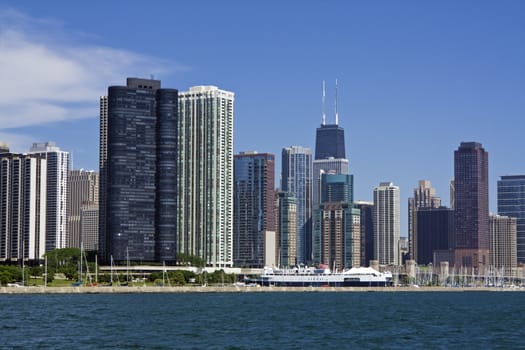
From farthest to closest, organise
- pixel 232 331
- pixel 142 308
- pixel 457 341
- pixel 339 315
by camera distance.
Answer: pixel 142 308 → pixel 339 315 → pixel 232 331 → pixel 457 341

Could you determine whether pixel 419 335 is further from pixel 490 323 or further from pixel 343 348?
pixel 490 323

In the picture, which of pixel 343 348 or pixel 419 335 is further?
pixel 419 335

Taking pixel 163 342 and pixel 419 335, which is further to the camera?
pixel 419 335

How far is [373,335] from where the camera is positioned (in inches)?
4252

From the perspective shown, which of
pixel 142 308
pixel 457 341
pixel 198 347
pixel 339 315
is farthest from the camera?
pixel 142 308

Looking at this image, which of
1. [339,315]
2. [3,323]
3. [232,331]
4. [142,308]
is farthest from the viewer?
[142,308]

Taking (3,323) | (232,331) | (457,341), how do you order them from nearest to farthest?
(457,341), (232,331), (3,323)

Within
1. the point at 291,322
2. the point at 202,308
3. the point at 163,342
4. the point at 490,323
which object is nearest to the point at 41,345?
the point at 163,342

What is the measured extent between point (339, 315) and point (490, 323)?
2335cm

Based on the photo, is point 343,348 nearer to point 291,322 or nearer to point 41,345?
point 41,345

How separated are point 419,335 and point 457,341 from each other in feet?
22.1

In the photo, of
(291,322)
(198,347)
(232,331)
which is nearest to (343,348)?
(198,347)

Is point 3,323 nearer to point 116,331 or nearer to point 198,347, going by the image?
point 116,331

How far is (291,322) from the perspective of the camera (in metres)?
129
